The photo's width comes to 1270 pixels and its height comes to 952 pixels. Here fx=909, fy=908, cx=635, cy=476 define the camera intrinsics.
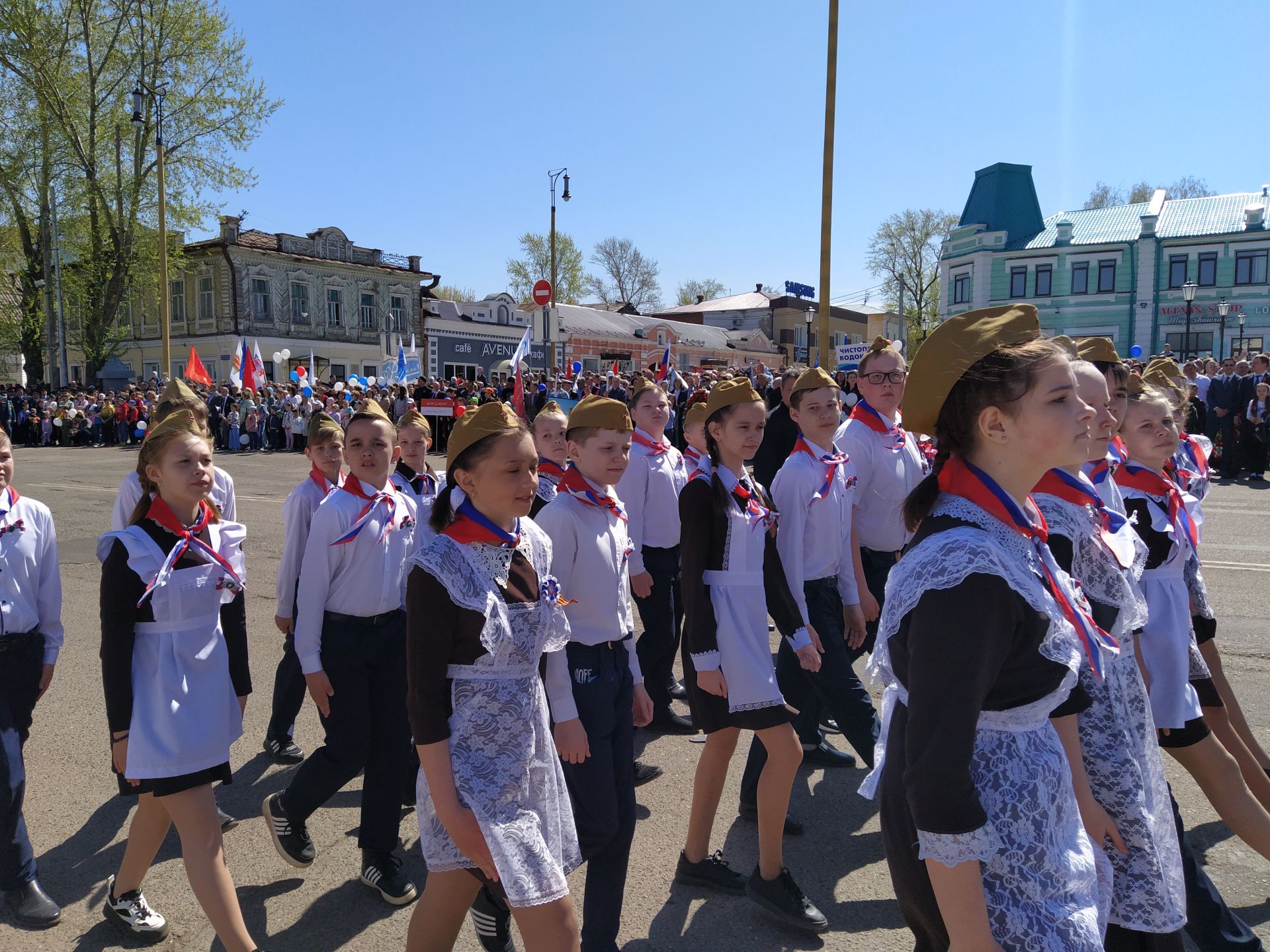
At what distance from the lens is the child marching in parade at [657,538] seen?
5.43 m

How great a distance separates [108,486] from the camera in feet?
57.9

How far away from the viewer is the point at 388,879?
11.9ft

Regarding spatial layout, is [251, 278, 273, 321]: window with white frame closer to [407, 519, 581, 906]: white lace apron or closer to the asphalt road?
the asphalt road

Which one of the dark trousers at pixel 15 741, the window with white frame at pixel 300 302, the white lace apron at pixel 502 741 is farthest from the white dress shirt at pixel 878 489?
the window with white frame at pixel 300 302

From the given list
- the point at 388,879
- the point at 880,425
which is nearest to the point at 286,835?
the point at 388,879

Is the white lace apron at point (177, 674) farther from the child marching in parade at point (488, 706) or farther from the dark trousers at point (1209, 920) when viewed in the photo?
the dark trousers at point (1209, 920)

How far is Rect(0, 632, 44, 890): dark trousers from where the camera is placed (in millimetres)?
3484

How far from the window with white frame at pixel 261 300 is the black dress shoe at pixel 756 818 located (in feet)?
146

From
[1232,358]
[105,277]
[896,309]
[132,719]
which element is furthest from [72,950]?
[896,309]

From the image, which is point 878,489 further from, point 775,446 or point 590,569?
point 775,446

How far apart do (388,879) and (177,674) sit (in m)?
1.21

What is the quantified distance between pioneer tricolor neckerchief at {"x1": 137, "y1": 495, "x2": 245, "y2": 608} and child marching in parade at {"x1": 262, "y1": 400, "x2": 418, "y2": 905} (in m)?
0.52

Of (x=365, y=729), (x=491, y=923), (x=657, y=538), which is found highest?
(x=657, y=538)

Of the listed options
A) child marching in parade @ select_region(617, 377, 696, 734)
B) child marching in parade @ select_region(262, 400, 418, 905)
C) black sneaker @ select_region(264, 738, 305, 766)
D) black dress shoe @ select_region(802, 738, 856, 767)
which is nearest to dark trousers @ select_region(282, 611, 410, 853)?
child marching in parade @ select_region(262, 400, 418, 905)
